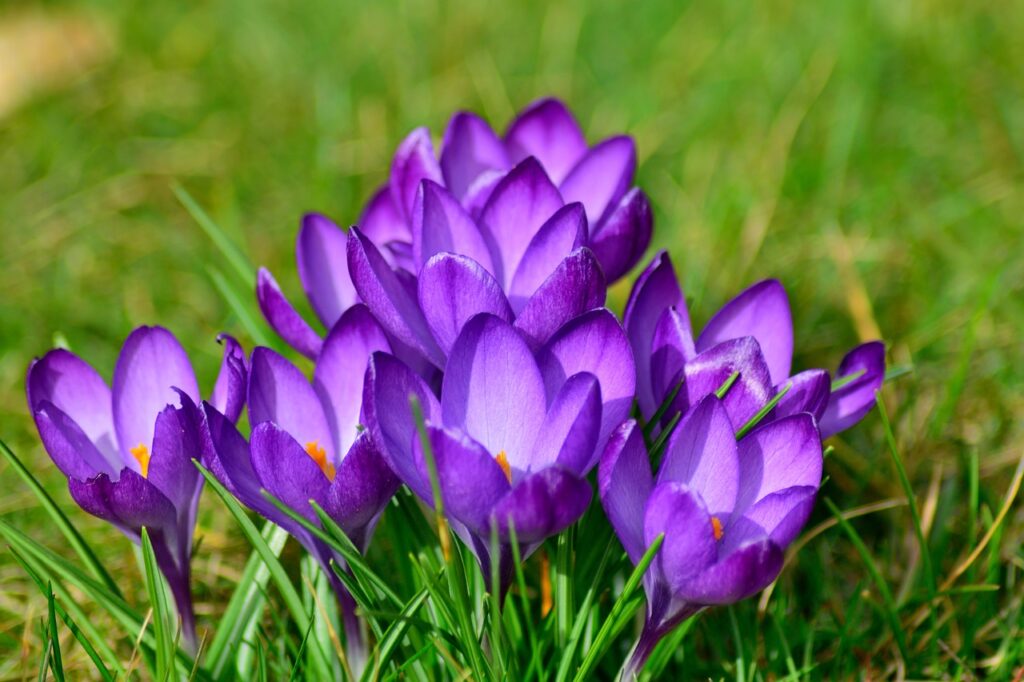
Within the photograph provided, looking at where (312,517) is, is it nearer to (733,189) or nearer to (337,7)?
(733,189)

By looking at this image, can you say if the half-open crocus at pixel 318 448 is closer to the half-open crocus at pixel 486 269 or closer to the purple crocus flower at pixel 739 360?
the half-open crocus at pixel 486 269

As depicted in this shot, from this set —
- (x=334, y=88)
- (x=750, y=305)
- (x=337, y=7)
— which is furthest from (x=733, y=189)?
(x=337, y=7)

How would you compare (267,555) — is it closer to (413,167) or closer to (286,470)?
(286,470)

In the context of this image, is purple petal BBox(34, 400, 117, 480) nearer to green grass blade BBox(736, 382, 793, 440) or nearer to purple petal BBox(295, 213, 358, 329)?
purple petal BBox(295, 213, 358, 329)

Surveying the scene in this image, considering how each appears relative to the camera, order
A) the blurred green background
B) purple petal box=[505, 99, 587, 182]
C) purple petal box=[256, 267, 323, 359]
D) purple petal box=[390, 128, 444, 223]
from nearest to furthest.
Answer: purple petal box=[256, 267, 323, 359] → purple petal box=[390, 128, 444, 223] → purple petal box=[505, 99, 587, 182] → the blurred green background

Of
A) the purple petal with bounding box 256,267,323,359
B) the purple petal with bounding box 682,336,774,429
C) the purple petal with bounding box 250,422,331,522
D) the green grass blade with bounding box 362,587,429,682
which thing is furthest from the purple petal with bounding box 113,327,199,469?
the purple petal with bounding box 682,336,774,429

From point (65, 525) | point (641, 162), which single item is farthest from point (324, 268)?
point (641, 162)

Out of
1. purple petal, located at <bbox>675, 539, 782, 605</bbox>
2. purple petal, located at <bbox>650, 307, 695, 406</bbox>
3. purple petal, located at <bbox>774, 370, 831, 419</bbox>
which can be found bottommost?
purple petal, located at <bbox>675, 539, 782, 605</bbox>
